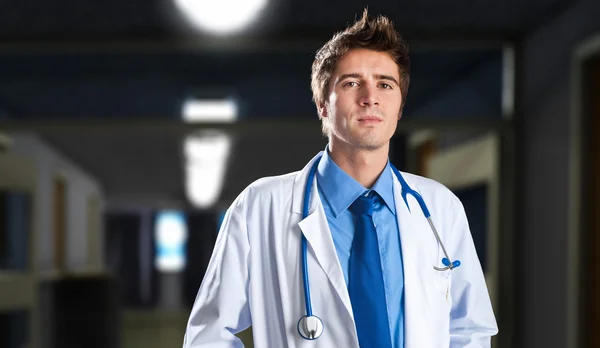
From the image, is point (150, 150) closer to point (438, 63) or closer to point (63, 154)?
point (63, 154)

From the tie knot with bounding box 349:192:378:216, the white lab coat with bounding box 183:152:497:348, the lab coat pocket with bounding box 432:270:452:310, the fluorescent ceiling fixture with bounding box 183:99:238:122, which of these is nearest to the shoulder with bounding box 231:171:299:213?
the white lab coat with bounding box 183:152:497:348

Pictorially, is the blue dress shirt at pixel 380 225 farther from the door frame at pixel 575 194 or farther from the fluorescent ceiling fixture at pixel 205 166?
the fluorescent ceiling fixture at pixel 205 166

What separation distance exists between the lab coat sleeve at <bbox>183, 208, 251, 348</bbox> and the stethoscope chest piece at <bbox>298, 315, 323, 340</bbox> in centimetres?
11

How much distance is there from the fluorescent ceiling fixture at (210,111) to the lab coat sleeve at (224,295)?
98.7 inches

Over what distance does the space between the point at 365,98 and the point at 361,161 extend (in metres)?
0.11

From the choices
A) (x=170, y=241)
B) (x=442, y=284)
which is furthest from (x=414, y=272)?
(x=170, y=241)

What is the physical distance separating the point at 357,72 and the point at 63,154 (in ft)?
9.71

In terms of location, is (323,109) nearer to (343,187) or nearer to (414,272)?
(343,187)

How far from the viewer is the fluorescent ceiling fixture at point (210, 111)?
3.50 metres

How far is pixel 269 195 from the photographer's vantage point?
3.48 feet

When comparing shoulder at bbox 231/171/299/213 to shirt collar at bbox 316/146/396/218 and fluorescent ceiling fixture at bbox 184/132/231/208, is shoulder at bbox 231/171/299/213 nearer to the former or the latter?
shirt collar at bbox 316/146/396/218

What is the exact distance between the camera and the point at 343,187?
3.37ft

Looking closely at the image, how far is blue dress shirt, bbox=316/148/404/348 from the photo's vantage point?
1.01 meters

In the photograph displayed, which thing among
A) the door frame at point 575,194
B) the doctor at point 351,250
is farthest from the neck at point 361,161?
the door frame at point 575,194
